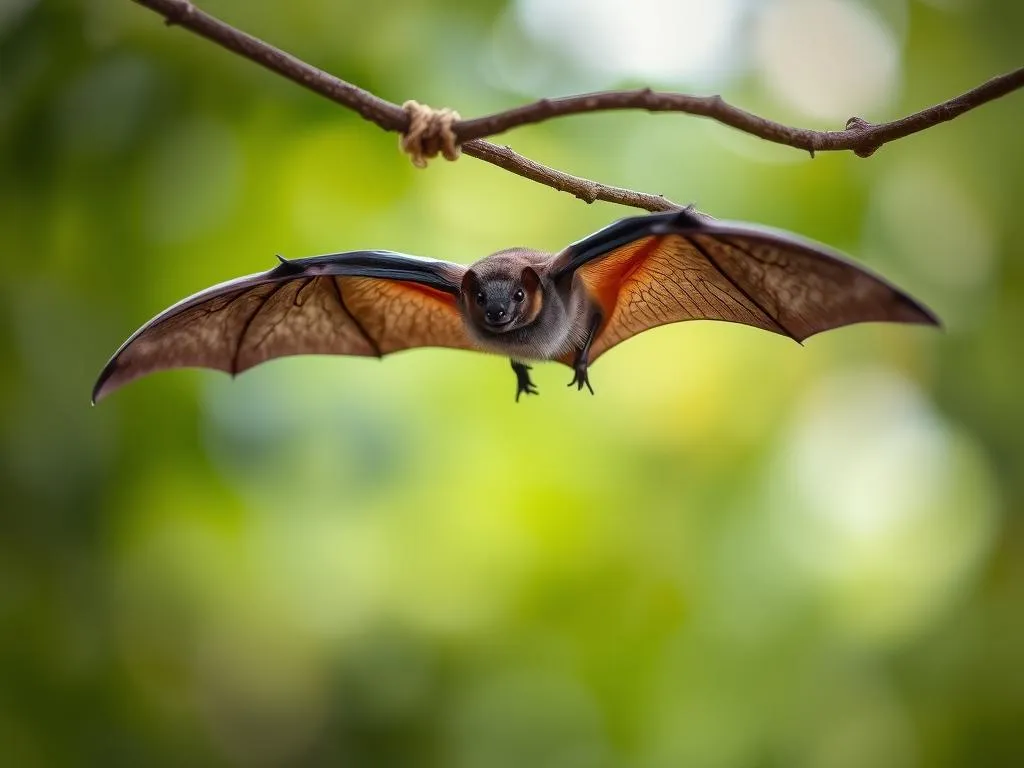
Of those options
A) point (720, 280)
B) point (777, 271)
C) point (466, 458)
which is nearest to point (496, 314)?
point (720, 280)

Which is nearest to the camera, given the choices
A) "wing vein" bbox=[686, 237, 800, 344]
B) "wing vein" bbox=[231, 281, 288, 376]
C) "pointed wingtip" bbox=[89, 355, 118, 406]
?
"pointed wingtip" bbox=[89, 355, 118, 406]

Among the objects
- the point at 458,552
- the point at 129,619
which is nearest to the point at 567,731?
the point at 458,552

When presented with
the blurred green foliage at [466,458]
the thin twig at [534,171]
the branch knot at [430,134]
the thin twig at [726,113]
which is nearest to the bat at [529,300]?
the thin twig at [534,171]

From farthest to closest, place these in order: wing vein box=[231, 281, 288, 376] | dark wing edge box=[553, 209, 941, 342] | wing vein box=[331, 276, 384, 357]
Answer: wing vein box=[331, 276, 384, 357] → wing vein box=[231, 281, 288, 376] → dark wing edge box=[553, 209, 941, 342]

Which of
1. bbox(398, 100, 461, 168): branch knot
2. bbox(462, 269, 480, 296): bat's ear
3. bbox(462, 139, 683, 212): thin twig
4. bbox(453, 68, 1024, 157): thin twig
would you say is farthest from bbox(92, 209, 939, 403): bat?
bbox(398, 100, 461, 168): branch knot

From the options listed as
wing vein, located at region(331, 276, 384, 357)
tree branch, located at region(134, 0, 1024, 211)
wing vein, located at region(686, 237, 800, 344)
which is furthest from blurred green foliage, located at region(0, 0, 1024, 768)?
tree branch, located at region(134, 0, 1024, 211)

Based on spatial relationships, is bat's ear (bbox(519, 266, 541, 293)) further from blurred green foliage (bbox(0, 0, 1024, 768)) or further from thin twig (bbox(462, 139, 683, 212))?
blurred green foliage (bbox(0, 0, 1024, 768))

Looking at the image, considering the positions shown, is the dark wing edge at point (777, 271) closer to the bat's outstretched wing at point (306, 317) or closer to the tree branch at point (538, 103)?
the tree branch at point (538, 103)

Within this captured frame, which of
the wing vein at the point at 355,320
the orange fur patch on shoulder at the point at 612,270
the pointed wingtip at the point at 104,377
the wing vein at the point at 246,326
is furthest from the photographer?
the wing vein at the point at 355,320

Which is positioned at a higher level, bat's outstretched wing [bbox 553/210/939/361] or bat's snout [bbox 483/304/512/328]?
bat's outstretched wing [bbox 553/210/939/361]

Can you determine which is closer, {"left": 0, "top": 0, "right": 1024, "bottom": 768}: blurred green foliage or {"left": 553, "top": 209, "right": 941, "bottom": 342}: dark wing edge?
{"left": 553, "top": 209, "right": 941, "bottom": 342}: dark wing edge
